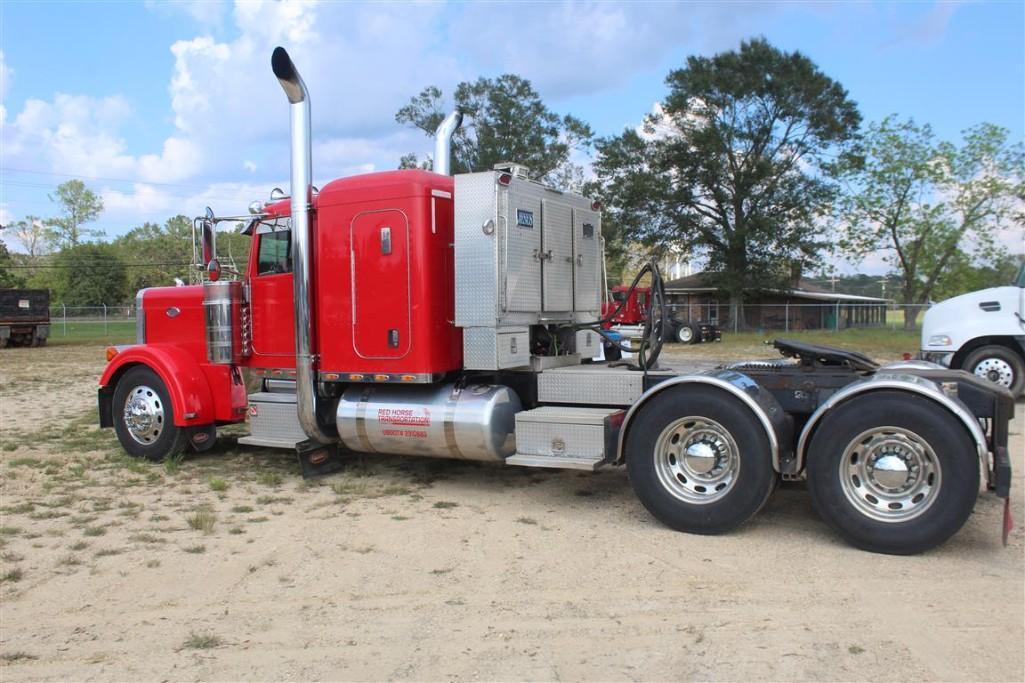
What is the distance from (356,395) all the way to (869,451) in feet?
15.1

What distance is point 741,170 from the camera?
144ft

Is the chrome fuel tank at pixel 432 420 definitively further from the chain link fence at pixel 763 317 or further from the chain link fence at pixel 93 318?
the chain link fence at pixel 93 318

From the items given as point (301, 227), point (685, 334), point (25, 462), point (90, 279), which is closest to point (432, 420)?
point (301, 227)

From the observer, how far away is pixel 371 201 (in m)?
7.24

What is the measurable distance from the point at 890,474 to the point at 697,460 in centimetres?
130

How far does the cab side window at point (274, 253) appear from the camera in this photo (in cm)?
812

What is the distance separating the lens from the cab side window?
812 centimetres

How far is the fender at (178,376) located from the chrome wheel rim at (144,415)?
0.29 metres

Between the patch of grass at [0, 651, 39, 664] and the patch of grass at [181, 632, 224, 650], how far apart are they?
76cm

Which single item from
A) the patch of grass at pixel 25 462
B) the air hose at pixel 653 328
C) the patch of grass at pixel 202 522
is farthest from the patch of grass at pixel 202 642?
the patch of grass at pixel 25 462

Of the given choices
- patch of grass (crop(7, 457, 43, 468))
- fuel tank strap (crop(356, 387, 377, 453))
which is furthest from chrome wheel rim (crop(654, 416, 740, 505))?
patch of grass (crop(7, 457, 43, 468))

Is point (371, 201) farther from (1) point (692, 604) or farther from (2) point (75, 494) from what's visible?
(1) point (692, 604)

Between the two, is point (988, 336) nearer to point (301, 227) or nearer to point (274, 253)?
point (301, 227)

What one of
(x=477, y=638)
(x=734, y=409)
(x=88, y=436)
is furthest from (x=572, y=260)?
(x=88, y=436)
